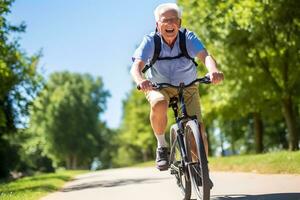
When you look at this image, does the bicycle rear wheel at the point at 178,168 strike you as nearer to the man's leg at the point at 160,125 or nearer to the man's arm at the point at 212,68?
the man's leg at the point at 160,125

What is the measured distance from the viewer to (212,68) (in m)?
6.41

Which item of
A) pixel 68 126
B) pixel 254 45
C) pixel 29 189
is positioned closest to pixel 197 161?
pixel 29 189

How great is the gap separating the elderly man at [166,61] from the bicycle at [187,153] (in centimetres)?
17

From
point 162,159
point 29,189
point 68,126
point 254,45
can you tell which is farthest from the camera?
point 68,126

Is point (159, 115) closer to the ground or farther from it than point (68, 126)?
closer to the ground

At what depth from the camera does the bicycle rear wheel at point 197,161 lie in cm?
568

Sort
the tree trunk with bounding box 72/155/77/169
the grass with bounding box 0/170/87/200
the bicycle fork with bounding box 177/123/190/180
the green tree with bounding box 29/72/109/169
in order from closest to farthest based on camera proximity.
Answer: the bicycle fork with bounding box 177/123/190/180
the grass with bounding box 0/170/87/200
the green tree with bounding box 29/72/109/169
the tree trunk with bounding box 72/155/77/169

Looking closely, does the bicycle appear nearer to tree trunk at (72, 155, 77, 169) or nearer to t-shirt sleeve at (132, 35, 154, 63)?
t-shirt sleeve at (132, 35, 154, 63)

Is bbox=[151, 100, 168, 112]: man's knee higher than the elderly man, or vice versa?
the elderly man

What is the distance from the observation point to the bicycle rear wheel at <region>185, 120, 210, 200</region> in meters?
5.68

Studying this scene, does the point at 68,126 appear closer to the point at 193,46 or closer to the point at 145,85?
the point at 193,46

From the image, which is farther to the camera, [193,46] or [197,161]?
[193,46]

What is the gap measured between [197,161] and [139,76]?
118cm

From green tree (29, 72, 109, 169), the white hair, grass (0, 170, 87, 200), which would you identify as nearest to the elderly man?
the white hair
